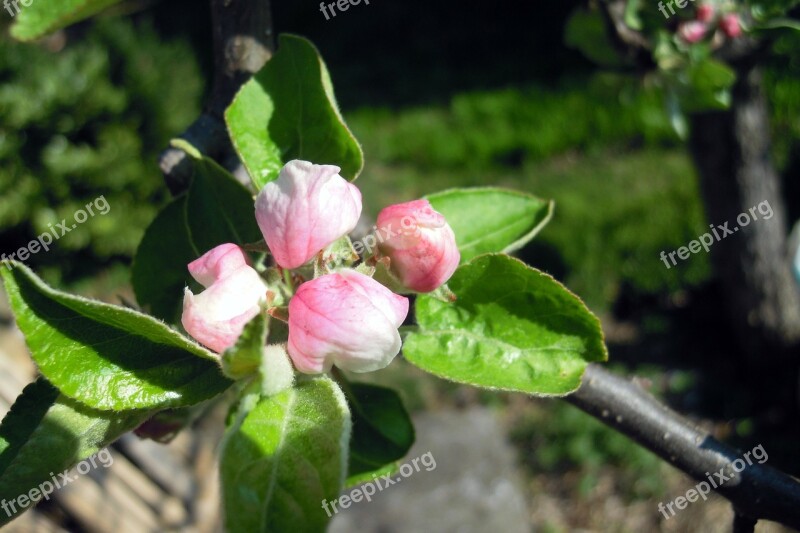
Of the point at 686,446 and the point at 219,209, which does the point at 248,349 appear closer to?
the point at 219,209

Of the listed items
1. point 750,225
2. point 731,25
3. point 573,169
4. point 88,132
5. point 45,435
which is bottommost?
point 573,169

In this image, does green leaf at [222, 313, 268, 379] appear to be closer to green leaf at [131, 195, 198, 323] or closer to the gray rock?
green leaf at [131, 195, 198, 323]

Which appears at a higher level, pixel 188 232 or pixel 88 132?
pixel 188 232

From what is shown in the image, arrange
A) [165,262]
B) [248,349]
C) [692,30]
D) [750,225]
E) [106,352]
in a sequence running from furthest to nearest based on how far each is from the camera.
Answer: [750,225] < [692,30] < [165,262] < [106,352] < [248,349]

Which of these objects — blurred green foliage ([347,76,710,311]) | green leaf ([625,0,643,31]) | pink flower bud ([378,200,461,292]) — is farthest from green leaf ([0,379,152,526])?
blurred green foliage ([347,76,710,311])

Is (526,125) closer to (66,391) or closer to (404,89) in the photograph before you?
(404,89)

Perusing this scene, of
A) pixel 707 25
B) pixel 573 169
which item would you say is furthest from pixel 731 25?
pixel 573 169
